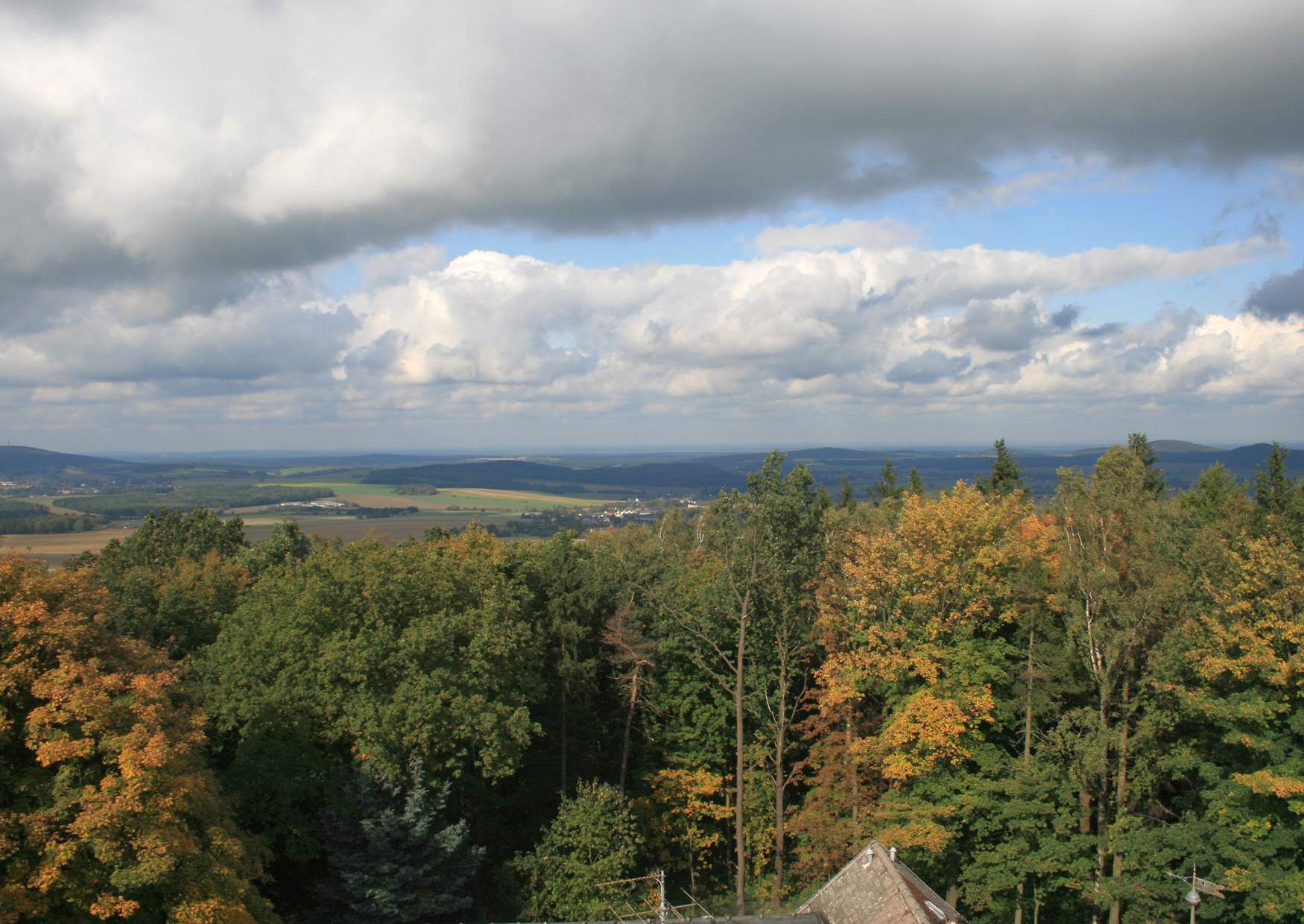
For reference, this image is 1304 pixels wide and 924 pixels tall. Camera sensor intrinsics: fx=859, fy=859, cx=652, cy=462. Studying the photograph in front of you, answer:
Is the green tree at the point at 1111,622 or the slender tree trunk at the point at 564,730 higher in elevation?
the green tree at the point at 1111,622

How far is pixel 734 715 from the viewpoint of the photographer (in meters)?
36.1

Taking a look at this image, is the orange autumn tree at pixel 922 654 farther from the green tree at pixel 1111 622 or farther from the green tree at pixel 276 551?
the green tree at pixel 276 551

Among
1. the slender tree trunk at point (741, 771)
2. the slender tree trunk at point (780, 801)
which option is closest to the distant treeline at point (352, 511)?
the slender tree trunk at point (780, 801)

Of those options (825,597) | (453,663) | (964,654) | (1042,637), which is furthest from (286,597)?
(1042,637)

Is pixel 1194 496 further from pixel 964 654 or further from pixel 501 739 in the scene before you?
pixel 501 739

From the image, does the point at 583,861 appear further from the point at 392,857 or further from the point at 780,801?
the point at 780,801

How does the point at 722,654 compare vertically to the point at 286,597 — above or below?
below

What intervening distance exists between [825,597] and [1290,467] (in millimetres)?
213826

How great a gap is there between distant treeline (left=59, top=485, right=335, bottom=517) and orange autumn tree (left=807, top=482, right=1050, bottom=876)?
5434 inches

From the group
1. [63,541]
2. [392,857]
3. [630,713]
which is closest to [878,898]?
[630,713]

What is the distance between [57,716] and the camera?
16.8m

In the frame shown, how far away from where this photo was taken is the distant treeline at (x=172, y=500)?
15338 cm

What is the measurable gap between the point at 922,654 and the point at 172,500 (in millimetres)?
180114

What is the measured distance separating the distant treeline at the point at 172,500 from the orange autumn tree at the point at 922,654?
138024mm
